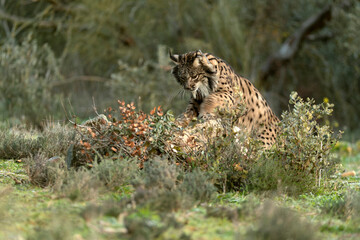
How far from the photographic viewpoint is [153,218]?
3793mm

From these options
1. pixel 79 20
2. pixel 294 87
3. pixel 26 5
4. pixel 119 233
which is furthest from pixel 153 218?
pixel 294 87

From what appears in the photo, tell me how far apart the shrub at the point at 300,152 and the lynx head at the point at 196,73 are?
1665 mm

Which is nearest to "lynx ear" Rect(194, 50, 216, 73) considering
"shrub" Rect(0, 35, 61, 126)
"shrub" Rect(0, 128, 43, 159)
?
"shrub" Rect(0, 128, 43, 159)

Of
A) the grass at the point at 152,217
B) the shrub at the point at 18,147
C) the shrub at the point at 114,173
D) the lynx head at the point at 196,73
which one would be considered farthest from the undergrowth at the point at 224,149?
the lynx head at the point at 196,73

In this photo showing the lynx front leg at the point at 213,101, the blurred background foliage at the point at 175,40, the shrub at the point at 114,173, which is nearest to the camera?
the shrub at the point at 114,173

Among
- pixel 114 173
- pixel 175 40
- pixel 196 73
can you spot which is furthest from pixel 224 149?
pixel 175 40

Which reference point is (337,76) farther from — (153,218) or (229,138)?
(153,218)

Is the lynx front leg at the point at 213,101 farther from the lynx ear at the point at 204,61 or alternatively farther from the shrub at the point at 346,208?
the shrub at the point at 346,208

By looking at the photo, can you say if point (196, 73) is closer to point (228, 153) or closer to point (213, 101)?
point (213, 101)

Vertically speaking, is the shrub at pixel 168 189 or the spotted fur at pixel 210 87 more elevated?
the spotted fur at pixel 210 87

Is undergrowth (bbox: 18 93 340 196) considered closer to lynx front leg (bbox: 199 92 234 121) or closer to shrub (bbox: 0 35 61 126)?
lynx front leg (bbox: 199 92 234 121)

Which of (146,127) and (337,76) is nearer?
(146,127)

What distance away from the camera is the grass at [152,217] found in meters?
3.41

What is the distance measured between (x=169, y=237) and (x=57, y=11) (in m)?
15.8
